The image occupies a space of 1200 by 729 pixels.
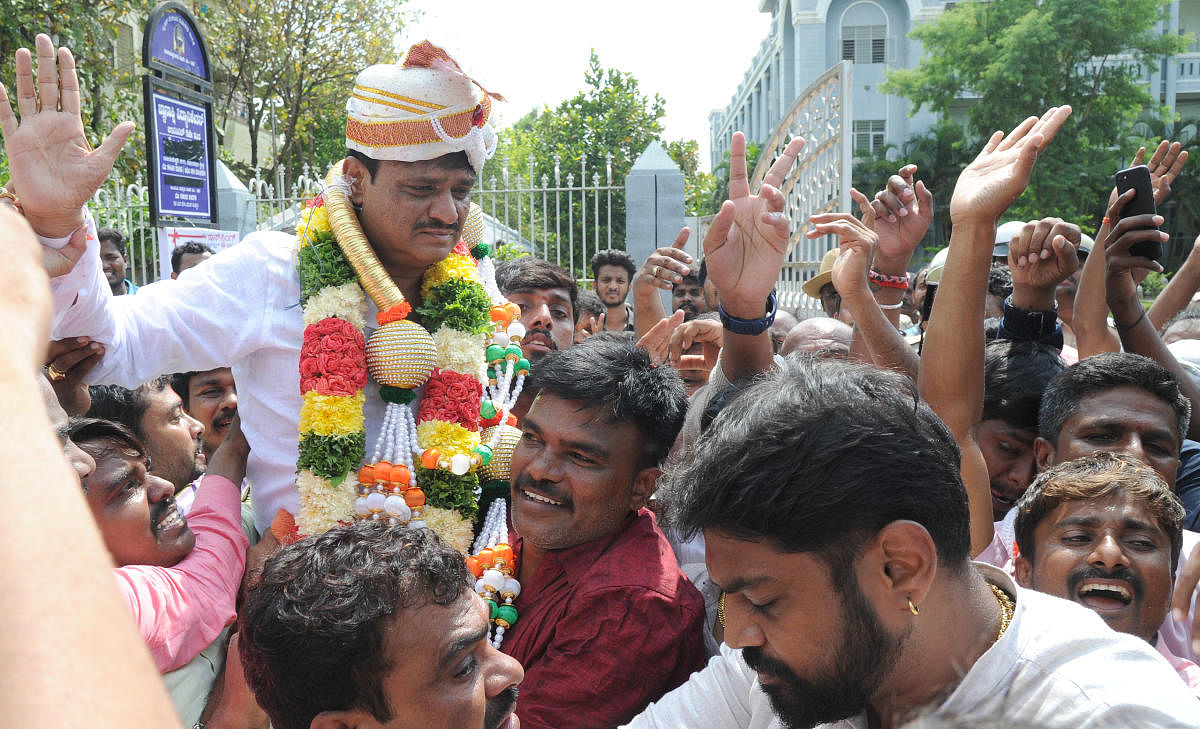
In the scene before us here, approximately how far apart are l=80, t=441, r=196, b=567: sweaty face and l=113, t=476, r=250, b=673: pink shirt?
0.18ft

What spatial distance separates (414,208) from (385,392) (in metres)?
0.56

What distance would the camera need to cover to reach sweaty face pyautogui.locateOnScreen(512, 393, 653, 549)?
8.34 ft

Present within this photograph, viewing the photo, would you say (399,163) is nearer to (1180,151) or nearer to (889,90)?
(1180,151)

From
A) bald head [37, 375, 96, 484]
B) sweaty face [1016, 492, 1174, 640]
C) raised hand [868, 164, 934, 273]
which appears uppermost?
raised hand [868, 164, 934, 273]

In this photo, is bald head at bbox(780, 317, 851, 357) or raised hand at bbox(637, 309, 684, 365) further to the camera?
bald head at bbox(780, 317, 851, 357)

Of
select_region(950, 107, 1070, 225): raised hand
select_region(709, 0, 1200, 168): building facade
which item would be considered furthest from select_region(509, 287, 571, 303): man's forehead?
select_region(709, 0, 1200, 168): building facade

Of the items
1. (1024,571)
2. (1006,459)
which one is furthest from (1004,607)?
(1006,459)

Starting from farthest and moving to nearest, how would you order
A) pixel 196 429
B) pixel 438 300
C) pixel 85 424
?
pixel 196 429, pixel 438 300, pixel 85 424

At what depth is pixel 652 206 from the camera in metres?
9.30

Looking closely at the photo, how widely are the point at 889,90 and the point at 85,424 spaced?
29.9 m

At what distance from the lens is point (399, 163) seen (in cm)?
285

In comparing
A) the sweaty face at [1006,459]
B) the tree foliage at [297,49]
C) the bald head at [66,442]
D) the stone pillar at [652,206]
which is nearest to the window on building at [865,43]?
the tree foliage at [297,49]

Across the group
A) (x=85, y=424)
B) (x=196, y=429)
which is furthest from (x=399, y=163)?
(x=196, y=429)

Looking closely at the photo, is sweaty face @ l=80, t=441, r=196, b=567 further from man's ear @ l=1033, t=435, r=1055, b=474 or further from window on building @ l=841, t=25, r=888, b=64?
window on building @ l=841, t=25, r=888, b=64
